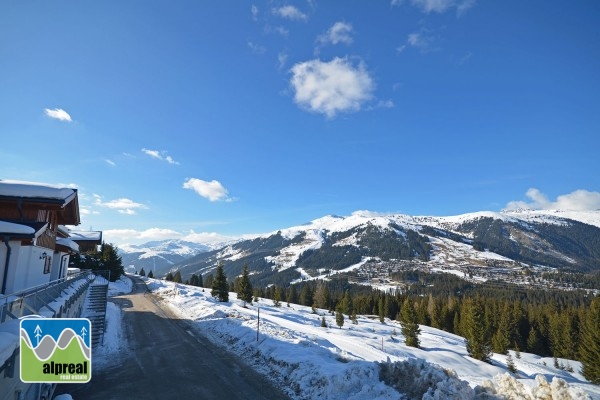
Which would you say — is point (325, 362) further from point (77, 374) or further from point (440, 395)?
point (77, 374)

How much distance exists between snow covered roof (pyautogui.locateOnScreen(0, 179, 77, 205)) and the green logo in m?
19.9

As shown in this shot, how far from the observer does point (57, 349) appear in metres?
6.15

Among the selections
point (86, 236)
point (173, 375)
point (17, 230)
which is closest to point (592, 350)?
point (173, 375)

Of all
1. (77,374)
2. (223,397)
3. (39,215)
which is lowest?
(223,397)

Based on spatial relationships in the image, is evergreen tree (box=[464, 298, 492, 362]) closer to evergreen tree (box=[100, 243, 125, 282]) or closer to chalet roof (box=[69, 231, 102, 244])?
chalet roof (box=[69, 231, 102, 244])

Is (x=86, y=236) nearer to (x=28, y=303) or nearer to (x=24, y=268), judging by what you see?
(x=24, y=268)

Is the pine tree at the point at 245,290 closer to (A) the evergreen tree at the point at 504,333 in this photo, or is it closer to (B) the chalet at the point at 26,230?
(B) the chalet at the point at 26,230

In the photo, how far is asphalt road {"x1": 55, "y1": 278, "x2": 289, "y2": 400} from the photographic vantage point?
48.1ft

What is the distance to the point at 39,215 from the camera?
23094 mm

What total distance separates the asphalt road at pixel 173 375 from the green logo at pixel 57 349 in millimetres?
9478

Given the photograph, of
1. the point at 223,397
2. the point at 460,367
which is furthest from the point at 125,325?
the point at 460,367

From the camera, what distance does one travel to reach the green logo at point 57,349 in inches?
239

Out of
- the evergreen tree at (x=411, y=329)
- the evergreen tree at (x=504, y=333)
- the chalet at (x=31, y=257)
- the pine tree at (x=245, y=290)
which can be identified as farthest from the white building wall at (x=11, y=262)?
the evergreen tree at (x=504, y=333)

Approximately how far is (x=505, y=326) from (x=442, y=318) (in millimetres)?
21248
